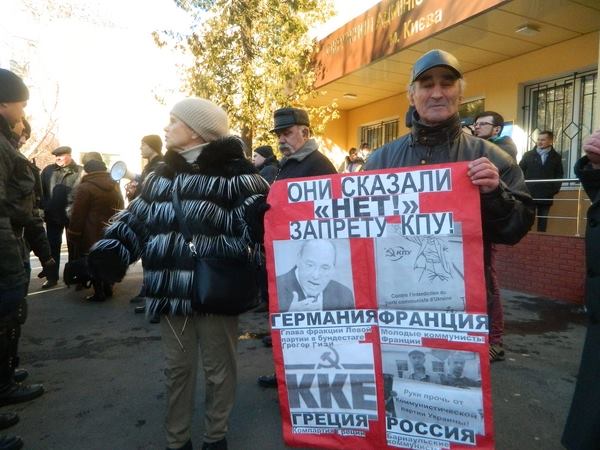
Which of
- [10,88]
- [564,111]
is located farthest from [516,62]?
[10,88]

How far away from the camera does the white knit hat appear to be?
246 cm

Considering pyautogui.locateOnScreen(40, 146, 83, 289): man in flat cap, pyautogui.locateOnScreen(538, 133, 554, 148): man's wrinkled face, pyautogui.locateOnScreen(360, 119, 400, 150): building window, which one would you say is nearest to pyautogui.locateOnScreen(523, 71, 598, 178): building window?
pyautogui.locateOnScreen(538, 133, 554, 148): man's wrinkled face

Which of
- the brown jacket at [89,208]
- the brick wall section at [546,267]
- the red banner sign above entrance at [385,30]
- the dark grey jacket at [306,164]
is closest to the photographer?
the dark grey jacket at [306,164]

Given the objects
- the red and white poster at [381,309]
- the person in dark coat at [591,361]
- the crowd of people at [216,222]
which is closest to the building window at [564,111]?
the crowd of people at [216,222]

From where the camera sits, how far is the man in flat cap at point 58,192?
727 cm

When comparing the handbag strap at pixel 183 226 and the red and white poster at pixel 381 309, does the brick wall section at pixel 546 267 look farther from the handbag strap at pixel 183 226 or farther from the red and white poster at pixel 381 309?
the handbag strap at pixel 183 226

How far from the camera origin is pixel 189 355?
8.20 ft

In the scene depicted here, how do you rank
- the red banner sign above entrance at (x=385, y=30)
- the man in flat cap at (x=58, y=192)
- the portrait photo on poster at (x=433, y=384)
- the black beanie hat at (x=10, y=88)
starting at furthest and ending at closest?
the man in flat cap at (x=58, y=192) → the red banner sign above entrance at (x=385, y=30) → the black beanie hat at (x=10, y=88) → the portrait photo on poster at (x=433, y=384)

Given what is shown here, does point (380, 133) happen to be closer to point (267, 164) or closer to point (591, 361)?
point (267, 164)

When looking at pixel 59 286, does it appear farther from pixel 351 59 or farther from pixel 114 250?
pixel 351 59

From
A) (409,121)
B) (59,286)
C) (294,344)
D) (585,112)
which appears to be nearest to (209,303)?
(294,344)

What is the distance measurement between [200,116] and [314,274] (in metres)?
1.13

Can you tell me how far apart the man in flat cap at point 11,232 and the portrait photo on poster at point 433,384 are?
94.4 inches

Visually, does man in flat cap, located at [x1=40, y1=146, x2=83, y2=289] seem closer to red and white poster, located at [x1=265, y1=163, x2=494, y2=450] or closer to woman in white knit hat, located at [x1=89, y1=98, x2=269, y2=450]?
woman in white knit hat, located at [x1=89, y1=98, x2=269, y2=450]
